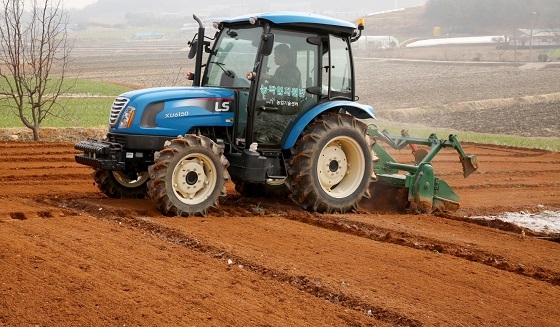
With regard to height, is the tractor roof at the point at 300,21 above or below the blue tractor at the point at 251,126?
above

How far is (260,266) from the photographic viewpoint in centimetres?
712

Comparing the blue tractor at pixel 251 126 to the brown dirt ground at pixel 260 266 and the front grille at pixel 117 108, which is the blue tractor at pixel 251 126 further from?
the brown dirt ground at pixel 260 266

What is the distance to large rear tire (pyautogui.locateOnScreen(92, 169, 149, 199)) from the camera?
10.3 meters

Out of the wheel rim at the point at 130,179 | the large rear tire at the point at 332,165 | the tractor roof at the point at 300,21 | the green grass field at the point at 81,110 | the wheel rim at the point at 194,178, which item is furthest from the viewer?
the green grass field at the point at 81,110

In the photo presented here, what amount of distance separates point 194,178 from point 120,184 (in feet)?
5.09

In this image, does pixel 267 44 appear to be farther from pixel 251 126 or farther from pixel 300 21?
pixel 251 126

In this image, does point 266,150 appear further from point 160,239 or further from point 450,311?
point 450,311

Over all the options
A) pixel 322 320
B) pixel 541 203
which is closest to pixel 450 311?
pixel 322 320

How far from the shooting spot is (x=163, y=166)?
29.2ft

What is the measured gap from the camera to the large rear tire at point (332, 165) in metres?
9.80

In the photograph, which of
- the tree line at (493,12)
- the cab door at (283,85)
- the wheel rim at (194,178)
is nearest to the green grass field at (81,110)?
the cab door at (283,85)

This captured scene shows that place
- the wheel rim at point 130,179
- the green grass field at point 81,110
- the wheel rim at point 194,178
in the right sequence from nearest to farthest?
the wheel rim at point 194,178
the wheel rim at point 130,179
the green grass field at point 81,110

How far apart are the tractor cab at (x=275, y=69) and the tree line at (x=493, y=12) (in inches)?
3015

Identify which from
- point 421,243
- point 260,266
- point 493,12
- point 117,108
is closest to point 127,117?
point 117,108
